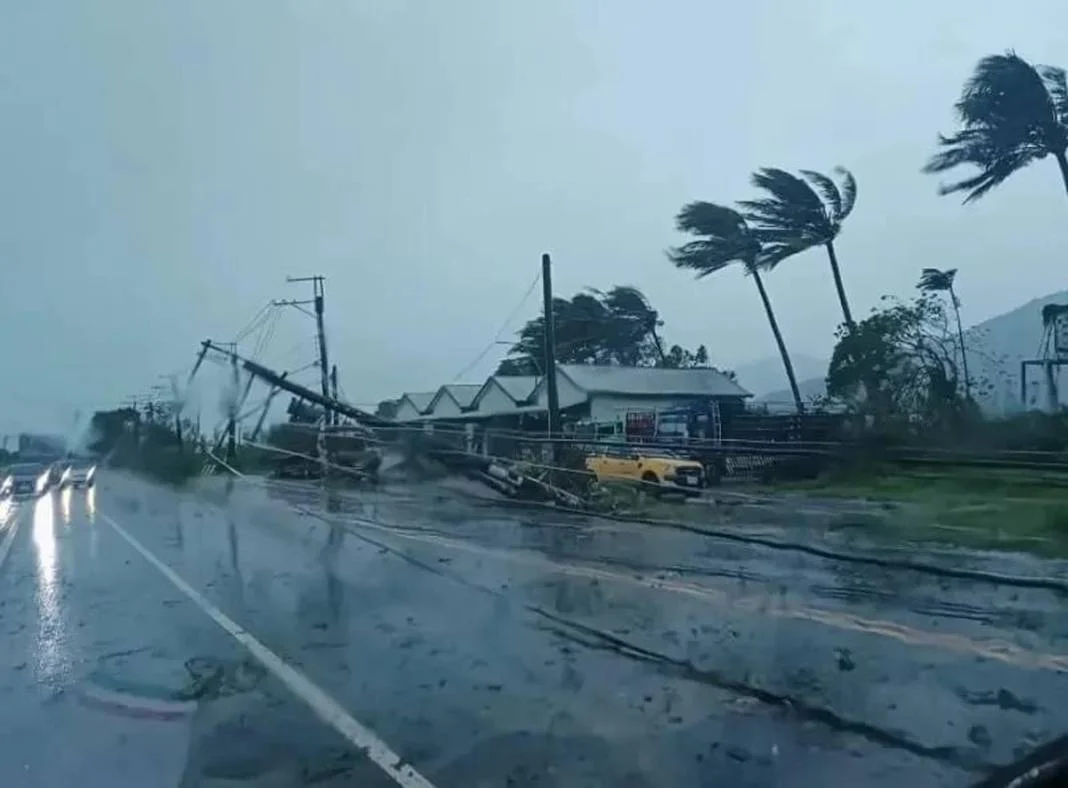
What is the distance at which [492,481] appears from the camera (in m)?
30.3

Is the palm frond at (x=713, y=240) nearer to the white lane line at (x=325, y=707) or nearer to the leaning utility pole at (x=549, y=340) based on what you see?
the leaning utility pole at (x=549, y=340)

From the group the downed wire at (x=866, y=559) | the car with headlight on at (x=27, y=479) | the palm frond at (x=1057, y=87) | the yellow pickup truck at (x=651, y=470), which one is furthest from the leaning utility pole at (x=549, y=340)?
the car with headlight on at (x=27, y=479)

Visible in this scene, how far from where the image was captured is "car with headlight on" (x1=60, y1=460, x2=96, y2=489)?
187ft

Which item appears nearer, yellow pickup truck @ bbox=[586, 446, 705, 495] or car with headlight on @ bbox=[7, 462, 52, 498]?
→ yellow pickup truck @ bbox=[586, 446, 705, 495]

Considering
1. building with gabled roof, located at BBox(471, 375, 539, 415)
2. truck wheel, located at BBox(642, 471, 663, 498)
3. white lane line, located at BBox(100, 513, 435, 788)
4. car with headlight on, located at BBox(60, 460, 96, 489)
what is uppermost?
building with gabled roof, located at BBox(471, 375, 539, 415)

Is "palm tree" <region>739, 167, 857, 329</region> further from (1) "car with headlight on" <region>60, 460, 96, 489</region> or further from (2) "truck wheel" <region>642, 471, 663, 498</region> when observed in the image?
(1) "car with headlight on" <region>60, 460, 96, 489</region>

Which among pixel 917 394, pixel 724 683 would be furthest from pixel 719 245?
pixel 724 683

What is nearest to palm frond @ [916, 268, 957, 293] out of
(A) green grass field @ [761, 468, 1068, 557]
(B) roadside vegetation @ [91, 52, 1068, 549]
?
(B) roadside vegetation @ [91, 52, 1068, 549]

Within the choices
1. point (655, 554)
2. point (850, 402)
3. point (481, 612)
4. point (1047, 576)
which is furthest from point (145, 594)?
point (850, 402)

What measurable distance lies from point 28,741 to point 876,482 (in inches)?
574

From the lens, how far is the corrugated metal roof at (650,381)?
5081cm

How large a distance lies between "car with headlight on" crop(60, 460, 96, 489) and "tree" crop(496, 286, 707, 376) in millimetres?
20883

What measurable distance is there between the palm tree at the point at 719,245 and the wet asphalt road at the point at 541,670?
86.8ft

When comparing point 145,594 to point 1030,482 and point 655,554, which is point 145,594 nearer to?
point 655,554
